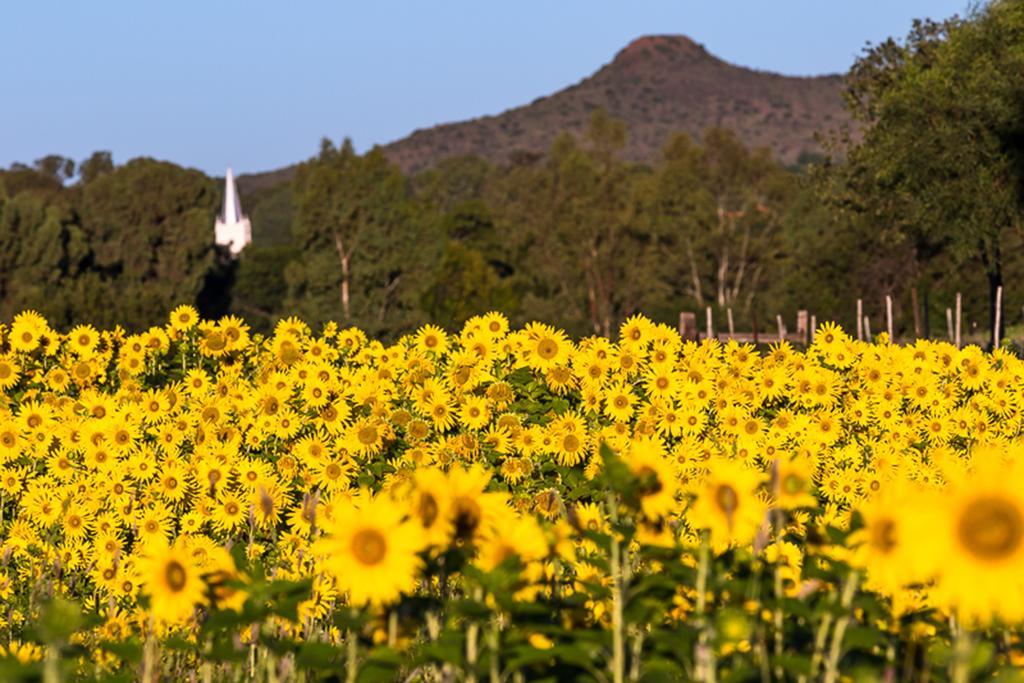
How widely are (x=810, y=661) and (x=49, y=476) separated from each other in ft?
22.3

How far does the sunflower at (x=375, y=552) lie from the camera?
309cm

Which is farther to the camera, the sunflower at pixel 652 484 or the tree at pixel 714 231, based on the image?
the tree at pixel 714 231

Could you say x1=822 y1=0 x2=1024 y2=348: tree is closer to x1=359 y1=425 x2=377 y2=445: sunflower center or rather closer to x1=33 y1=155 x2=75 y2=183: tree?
x1=359 y1=425 x2=377 y2=445: sunflower center

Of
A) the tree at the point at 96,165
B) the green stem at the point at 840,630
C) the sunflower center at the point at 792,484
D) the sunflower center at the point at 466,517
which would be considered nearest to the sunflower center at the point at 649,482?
the sunflower center at the point at 792,484

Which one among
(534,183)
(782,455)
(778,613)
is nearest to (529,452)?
(782,455)

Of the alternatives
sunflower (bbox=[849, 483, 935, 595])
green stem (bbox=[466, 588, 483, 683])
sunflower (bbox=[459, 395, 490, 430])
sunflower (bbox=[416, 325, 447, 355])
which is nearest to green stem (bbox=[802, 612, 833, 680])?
sunflower (bbox=[849, 483, 935, 595])

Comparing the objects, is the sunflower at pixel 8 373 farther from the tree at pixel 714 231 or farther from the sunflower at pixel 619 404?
the tree at pixel 714 231

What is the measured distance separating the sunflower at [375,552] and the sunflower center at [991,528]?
125cm

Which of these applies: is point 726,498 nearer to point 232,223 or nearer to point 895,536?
point 895,536

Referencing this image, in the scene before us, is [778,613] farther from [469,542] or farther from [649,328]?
[649,328]

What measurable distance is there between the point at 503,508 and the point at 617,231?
71.4 m

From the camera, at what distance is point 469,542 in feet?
11.2

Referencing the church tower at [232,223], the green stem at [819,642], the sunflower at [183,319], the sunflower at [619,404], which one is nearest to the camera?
the green stem at [819,642]

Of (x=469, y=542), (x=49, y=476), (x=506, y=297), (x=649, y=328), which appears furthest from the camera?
(x=506, y=297)
